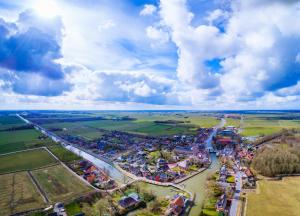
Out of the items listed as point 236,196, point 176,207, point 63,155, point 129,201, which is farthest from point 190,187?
point 63,155

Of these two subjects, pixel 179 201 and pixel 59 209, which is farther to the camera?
pixel 179 201

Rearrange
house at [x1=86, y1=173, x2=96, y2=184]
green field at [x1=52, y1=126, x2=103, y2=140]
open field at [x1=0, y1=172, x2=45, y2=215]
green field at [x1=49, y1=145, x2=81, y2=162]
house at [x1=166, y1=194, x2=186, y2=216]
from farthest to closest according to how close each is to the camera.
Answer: green field at [x1=52, y1=126, x2=103, y2=140], green field at [x1=49, y1=145, x2=81, y2=162], house at [x1=86, y1=173, x2=96, y2=184], open field at [x1=0, y1=172, x2=45, y2=215], house at [x1=166, y1=194, x2=186, y2=216]

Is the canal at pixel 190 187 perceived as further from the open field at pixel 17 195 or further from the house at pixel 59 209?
the open field at pixel 17 195

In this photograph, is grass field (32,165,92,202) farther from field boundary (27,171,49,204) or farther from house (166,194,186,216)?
house (166,194,186,216)

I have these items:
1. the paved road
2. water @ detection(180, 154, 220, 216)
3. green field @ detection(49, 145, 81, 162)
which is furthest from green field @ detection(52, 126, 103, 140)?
the paved road

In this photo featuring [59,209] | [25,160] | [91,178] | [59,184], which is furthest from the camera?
[25,160]

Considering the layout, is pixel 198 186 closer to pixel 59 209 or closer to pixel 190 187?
pixel 190 187
